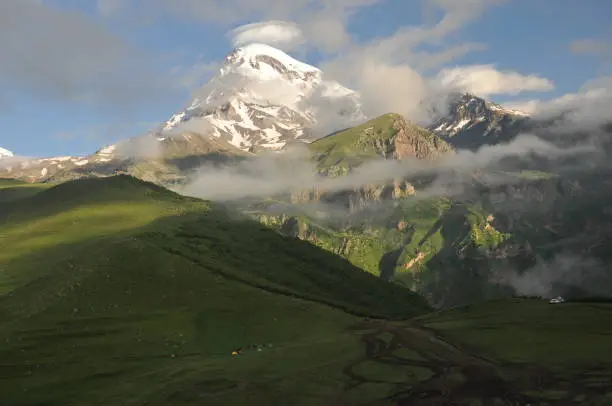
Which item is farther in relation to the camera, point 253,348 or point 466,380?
point 253,348

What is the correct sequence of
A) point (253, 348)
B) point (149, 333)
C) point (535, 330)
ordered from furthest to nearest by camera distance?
point (149, 333) < point (253, 348) < point (535, 330)

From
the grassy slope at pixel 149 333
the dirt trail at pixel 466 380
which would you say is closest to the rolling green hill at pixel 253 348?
the dirt trail at pixel 466 380

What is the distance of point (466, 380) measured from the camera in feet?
251

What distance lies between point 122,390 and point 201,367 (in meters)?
13.0

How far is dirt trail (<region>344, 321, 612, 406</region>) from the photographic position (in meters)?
68.8

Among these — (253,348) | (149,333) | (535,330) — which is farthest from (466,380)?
(149,333)

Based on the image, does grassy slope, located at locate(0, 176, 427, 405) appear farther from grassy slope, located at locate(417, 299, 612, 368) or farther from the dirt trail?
grassy slope, located at locate(417, 299, 612, 368)

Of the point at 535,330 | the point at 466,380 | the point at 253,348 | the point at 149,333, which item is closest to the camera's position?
the point at 466,380

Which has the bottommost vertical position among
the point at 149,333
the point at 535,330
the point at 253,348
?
the point at 253,348

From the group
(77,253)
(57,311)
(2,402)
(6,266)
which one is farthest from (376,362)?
(6,266)

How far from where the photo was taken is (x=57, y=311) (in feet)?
443

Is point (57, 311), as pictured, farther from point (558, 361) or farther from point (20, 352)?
point (558, 361)

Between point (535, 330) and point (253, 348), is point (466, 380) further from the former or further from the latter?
point (253, 348)

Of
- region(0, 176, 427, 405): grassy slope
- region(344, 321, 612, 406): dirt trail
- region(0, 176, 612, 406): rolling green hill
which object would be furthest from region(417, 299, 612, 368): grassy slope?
region(0, 176, 427, 405): grassy slope
